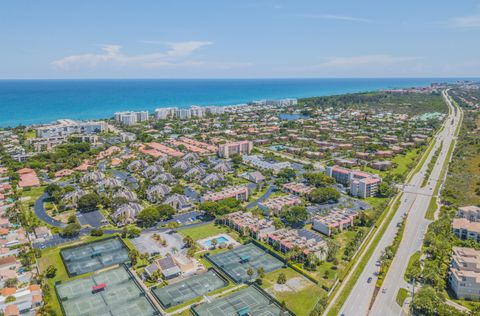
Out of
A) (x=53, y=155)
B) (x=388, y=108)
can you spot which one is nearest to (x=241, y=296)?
(x=53, y=155)

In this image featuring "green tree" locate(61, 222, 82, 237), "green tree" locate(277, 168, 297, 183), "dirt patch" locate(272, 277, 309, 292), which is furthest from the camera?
"green tree" locate(277, 168, 297, 183)

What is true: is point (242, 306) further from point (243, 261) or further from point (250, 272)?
point (243, 261)

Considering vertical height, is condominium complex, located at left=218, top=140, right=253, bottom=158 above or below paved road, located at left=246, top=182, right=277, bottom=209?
above

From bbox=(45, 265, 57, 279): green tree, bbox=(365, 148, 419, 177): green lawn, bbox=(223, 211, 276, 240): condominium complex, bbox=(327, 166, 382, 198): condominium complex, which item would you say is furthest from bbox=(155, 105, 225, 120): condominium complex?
bbox=(45, 265, 57, 279): green tree

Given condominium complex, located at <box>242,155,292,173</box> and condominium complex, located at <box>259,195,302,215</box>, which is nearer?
condominium complex, located at <box>259,195,302,215</box>

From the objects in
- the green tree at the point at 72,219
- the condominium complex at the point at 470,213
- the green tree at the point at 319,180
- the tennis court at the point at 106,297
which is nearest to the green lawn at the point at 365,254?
the condominium complex at the point at 470,213

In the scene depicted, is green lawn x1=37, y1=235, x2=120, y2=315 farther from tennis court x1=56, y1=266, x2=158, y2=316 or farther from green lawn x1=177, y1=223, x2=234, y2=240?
green lawn x1=177, y1=223, x2=234, y2=240

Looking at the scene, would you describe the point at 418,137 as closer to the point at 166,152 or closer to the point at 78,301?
the point at 166,152

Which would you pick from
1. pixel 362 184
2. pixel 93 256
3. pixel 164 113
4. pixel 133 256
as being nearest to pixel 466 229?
pixel 362 184

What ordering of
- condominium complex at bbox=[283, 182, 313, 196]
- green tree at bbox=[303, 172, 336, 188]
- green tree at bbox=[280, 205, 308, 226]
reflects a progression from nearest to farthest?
green tree at bbox=[280, 205, 308, 226], condominium complex at bbox=[283, 182, 313, 196], green tree at bbox=[303, 172, 336, 188]
